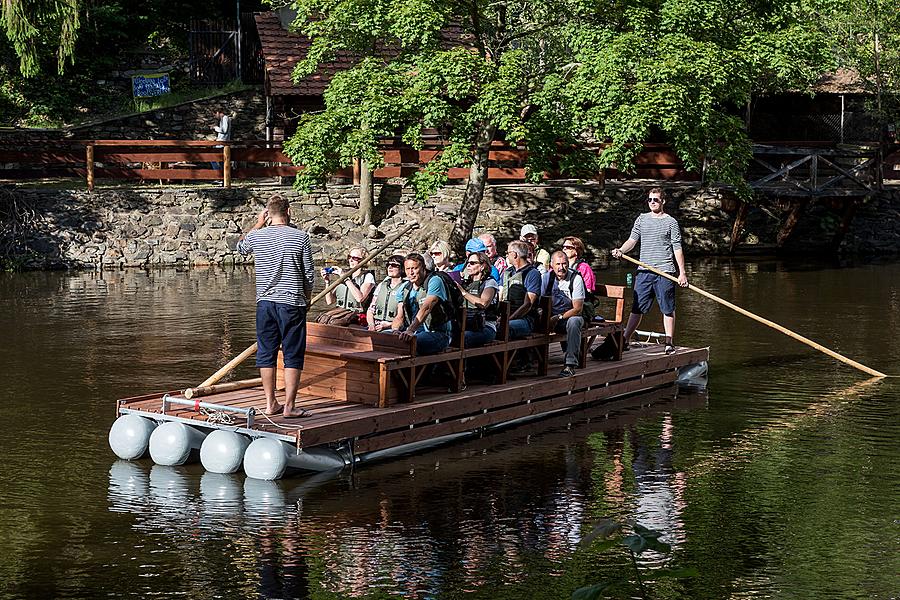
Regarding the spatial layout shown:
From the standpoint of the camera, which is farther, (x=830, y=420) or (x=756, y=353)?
(x=756, y=353)

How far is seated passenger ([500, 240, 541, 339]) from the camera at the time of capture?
1262 centimetres

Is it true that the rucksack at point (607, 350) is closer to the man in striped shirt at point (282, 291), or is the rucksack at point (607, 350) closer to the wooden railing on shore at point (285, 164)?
the man in striped shirt at point (282, 291)

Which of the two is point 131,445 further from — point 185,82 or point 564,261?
point 185,82

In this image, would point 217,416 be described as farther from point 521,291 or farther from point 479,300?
point 521,291

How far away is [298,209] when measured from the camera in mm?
28719

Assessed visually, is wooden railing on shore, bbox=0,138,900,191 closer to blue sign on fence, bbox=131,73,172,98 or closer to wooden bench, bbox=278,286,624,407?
blue sign on fence, bbox=131,73,172,98

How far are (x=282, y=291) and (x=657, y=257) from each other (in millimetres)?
5617

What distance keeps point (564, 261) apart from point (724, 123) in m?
13.3

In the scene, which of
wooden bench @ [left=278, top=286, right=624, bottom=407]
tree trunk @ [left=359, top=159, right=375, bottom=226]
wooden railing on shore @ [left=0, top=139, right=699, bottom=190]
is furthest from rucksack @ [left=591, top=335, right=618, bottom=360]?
tree trunk @ [left=359, top=159, right=375, bottom=226]

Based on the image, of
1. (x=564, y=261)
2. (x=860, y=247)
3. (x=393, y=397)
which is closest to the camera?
(x=393, y=397)

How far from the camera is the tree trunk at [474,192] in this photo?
1048 inches

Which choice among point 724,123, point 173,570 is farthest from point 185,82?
point 173,570

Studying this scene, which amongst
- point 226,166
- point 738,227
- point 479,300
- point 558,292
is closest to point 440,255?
point 479,300

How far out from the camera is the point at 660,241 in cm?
1453
